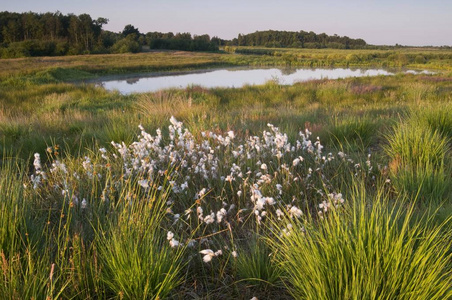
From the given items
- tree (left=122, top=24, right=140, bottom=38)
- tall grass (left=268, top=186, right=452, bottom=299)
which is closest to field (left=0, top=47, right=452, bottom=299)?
tall grass (left=268, top=186, right=452, bottom=299)

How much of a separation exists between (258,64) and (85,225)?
202ft

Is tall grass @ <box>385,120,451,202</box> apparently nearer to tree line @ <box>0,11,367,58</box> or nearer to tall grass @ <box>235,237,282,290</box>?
tall grass @ <box>235,237,282,290</box>

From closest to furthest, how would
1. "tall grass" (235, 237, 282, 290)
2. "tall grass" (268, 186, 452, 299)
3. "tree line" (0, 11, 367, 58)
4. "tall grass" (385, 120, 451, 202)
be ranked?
1. "tall grass" (268, 186, 452, 299)
2. "tall grass" (235, 237, 282, 290)
3. "tall grass" (385, 120, 451, 202)
4. "tree line" (0, 11, 367, 58)

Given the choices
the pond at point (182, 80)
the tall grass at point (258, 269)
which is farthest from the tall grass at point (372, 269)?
the pond at point (182, 80)

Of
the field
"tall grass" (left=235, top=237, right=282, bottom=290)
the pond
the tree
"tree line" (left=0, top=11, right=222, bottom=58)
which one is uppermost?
the tree

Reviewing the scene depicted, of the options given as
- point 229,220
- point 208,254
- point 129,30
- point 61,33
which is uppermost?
point 129,30

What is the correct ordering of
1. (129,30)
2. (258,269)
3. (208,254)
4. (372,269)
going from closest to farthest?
(372,269)
(208,254)
(258,269)
(129,30)

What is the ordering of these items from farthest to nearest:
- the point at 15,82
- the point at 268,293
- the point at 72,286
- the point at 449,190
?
1. the point at 15,82
2. the point at 449,190
3. the point at 268,293
4. the point at 72,286

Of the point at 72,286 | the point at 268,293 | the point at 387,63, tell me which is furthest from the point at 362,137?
the point at 387,63

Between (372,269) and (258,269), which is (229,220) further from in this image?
(372,269)

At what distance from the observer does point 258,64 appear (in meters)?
61.9

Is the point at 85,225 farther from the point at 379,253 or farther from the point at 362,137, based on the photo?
the point at 362,137

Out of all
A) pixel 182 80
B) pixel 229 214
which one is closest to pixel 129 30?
pixel 182 80

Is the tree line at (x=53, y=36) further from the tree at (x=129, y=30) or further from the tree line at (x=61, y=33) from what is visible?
the tree at (x=129, y=30)
